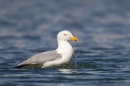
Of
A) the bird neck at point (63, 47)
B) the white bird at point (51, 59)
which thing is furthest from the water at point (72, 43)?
the bird neck at point (63, 47)

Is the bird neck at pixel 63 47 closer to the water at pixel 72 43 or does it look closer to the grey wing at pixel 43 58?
the grey wing at pixel 43 58

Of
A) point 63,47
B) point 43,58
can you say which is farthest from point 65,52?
point 43,58

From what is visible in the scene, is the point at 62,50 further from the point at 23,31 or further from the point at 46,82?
the point at 23,31

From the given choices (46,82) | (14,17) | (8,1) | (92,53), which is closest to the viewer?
(46,82)

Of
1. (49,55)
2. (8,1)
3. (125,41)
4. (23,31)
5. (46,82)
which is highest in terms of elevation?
(8,1)

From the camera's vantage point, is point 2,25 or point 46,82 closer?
point 46,82

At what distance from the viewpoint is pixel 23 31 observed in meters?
30.6

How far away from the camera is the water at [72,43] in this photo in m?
14.6

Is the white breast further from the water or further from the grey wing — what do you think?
the water

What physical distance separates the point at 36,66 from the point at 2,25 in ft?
59.5

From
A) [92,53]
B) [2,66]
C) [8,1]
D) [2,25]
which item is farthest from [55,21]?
[2,66]

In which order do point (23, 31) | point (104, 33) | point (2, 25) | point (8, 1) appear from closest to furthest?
point (104, 33)
point (23, 31)
point (2, 25)
point (8, 1)

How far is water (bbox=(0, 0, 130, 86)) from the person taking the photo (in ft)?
48.0

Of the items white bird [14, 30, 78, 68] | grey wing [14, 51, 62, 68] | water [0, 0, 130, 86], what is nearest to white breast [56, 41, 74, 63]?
white bird [14, 30, 78, 68]
